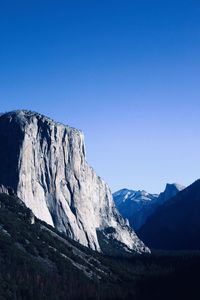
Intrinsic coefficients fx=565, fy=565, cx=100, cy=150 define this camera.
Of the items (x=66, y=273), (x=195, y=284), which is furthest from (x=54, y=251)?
(x=195, y=284)

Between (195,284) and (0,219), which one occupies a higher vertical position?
(0,219)

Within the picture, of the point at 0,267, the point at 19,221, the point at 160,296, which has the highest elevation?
the point at 19,221

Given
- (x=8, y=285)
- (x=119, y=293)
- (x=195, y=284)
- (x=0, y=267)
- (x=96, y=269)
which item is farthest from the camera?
(x=96, y=269)

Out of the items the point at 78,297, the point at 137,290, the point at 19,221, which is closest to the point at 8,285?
the point at 78,297

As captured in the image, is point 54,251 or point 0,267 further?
point 54,251

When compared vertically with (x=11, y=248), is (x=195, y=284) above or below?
below

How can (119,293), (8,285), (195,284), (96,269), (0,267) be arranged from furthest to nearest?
(96,269) → (195,284) → (119,293) → (0,267) → (8,285)

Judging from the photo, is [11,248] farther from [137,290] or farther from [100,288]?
[137,290]

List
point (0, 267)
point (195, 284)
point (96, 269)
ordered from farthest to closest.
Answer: point (96, 269) < point (195, 284) < point (0, 267)

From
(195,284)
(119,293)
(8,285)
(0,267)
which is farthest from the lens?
(195,284)

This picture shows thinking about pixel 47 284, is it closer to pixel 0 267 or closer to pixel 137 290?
pixel 0 267
